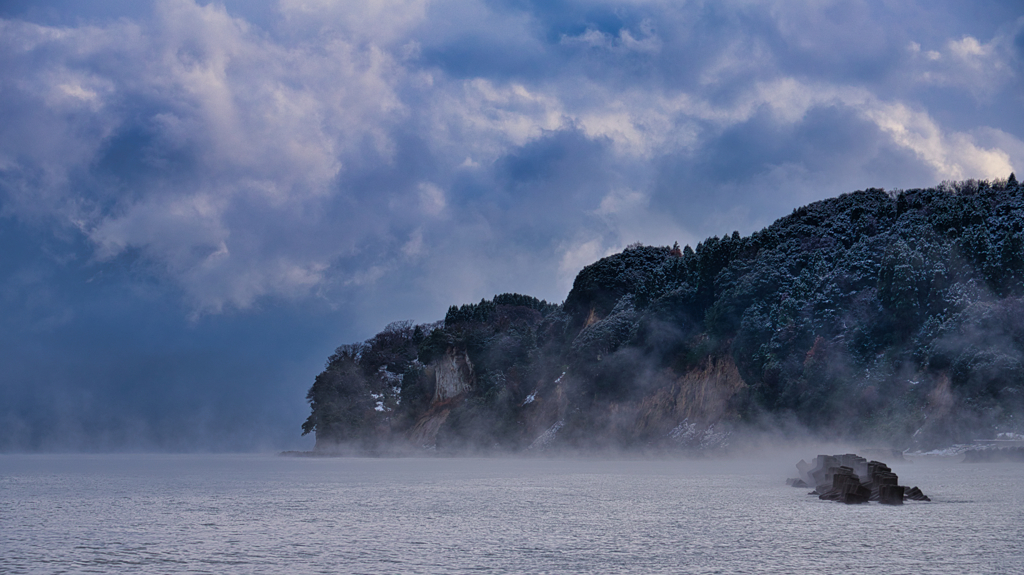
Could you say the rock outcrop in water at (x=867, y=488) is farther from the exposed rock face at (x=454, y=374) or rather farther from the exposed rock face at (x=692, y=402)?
the exposed rock face at (x=454, y=374)

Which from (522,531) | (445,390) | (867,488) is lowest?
(522,531)

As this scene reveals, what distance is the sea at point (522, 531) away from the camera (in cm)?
1741

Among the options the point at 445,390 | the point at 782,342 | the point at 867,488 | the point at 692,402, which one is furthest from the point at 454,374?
the point at 867,488

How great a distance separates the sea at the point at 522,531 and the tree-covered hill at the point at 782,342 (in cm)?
2715

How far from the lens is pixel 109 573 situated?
54.3 ft

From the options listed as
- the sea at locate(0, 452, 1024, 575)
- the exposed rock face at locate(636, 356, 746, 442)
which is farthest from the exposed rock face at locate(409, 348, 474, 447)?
the sea at locate(0, 452, 1024, 575)

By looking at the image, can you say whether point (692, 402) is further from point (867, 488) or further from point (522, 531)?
point (522, 531)

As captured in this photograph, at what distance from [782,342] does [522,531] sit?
57.8 m

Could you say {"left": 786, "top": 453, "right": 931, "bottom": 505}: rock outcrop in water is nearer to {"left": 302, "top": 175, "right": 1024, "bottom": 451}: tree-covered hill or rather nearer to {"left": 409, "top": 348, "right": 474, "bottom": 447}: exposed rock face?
{"left": 302, "top": 175, "right": 1024, "bottom": 451}: tree-covered hill

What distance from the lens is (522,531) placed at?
75.5ft

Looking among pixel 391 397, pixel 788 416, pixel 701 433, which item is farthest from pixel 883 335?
pixel 391 397

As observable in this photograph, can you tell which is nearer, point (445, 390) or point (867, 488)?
point (867, 488)

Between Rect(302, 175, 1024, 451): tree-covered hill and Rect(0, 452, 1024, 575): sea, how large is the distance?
27146mm

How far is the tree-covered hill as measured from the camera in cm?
6353
